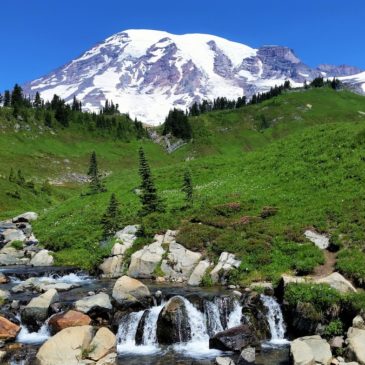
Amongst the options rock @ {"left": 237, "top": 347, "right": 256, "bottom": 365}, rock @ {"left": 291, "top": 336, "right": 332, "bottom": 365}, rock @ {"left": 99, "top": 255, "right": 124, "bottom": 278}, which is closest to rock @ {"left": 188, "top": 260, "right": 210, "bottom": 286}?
rock @ {"left": 99, "top": 255, "right": 124, "bottom": 278}

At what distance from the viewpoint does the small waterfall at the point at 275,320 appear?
2406 centimetres

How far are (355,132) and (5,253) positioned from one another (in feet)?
129

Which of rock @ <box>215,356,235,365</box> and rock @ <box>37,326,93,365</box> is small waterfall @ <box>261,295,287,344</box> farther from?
rock @ <box>37,326,93,365</box>

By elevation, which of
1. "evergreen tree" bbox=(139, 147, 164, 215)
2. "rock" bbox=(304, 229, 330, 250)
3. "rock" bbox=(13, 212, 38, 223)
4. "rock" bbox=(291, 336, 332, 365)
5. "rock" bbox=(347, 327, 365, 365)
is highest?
"evergreen tree" bbox=(139, 147, 164, 215)

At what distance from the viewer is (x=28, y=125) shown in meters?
164

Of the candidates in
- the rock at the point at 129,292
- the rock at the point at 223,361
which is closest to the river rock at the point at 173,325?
the rock at the point at 129,292

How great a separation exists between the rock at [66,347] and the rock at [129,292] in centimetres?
436

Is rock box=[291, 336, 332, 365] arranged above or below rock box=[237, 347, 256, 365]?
above

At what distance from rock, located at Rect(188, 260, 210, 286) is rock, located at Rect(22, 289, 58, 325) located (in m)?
9.80

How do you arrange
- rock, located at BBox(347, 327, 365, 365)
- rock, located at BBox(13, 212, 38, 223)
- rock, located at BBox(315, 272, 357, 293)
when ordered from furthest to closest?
rock, located at BBox(13, 212, 38, 223) → rock, located at BBox(315, 272, 357, 293) → rock, located at BBox(347, 327, 365, 365)

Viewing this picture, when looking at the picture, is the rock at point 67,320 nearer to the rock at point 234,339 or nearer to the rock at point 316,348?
the rock at point 234,339

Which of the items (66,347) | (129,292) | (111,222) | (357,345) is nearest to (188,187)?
(111,222)

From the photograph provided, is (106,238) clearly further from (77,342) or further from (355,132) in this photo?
(355,132)

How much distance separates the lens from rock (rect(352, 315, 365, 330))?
21692 mm
